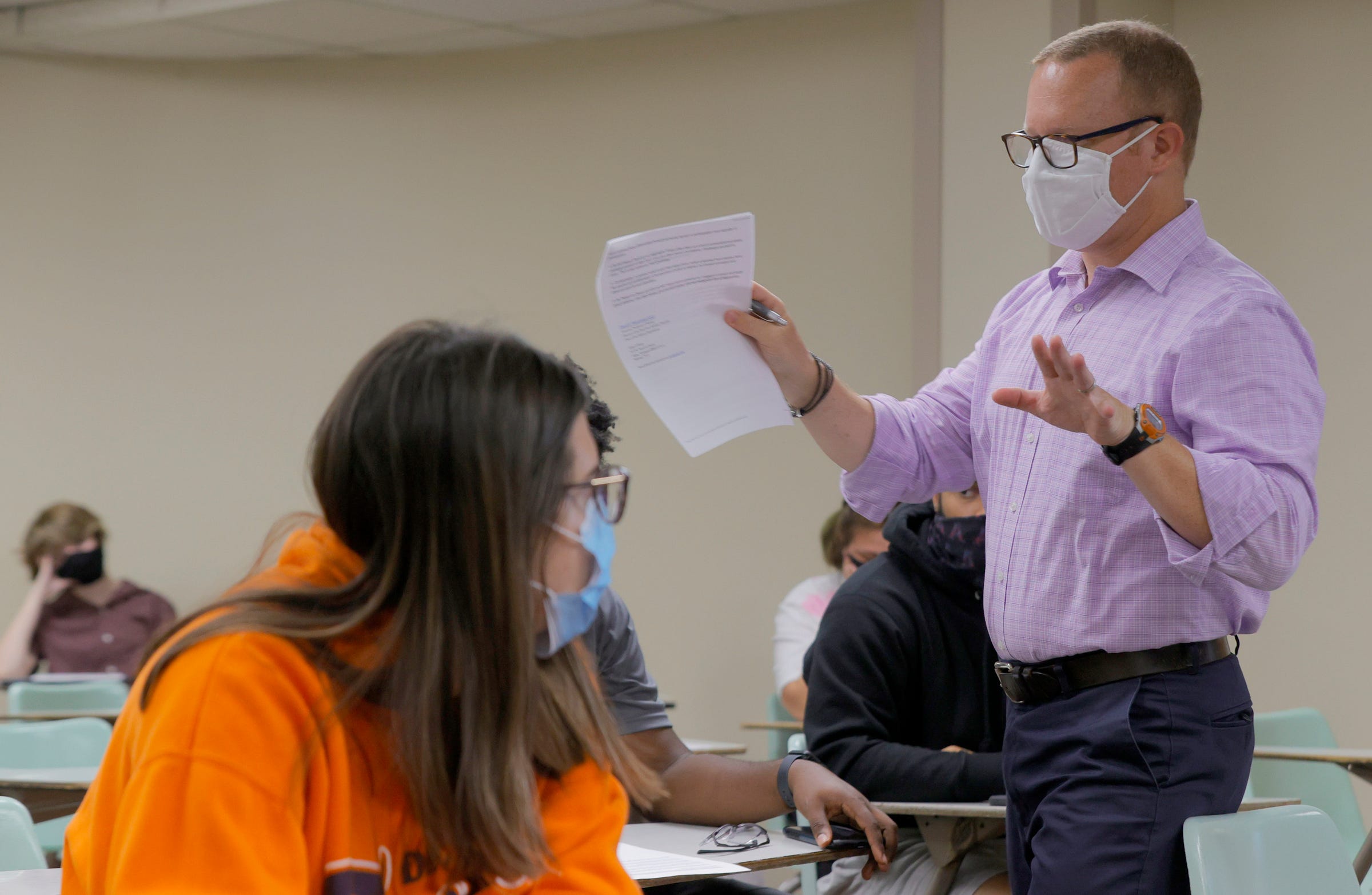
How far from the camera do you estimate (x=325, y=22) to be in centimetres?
552

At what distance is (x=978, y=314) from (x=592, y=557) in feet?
11.7

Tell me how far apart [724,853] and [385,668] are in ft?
3.31

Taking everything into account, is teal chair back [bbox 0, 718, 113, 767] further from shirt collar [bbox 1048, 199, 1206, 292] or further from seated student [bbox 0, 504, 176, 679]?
shirt collar [bbox 1048, 199, 1206, 292]

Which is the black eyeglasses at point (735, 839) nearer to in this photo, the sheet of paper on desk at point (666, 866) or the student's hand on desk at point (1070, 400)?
the sheet of paper on desk at point (666, 866)

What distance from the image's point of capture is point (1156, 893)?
1637 millimetres

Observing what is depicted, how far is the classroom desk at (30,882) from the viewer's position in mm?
1629

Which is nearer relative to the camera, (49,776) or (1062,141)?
(1062,141)

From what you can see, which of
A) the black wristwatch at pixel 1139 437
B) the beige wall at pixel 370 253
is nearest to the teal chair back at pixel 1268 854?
the black wristwatch at pixel 1139 437

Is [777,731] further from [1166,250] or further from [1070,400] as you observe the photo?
[1070,400]

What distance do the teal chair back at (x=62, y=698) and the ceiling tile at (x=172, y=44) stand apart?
8.80 ft

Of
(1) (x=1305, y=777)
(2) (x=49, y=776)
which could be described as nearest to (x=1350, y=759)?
(1) (x=1305, y=777)

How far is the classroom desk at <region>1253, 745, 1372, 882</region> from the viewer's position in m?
3.05

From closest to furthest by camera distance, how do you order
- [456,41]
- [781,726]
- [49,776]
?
[49,776], [781,726], [456,41]

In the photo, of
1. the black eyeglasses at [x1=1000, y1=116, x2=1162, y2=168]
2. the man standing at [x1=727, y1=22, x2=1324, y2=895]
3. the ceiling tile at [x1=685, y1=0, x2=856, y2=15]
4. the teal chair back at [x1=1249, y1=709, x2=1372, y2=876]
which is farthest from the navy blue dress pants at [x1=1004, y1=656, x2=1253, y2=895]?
the ceiling tile at [x1=685, y1=0, x2=856, y2=15]
